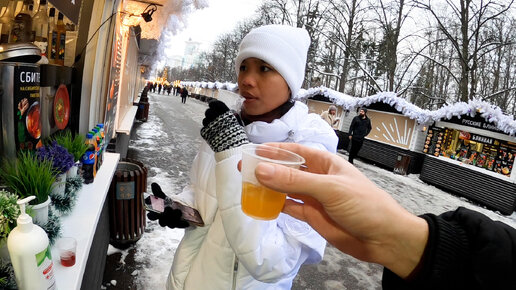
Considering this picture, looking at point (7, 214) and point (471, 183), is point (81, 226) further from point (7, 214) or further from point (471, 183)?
point (471, 183)

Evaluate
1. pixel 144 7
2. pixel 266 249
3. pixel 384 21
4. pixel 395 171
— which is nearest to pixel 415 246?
pixel 266 249

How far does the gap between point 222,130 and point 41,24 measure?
311 centimetres

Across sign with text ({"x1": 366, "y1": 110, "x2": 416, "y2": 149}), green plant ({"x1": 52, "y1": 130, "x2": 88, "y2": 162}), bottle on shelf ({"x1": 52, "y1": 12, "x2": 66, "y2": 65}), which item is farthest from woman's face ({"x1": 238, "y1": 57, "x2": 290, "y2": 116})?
sign with text ({"x1": 366, "y1": 110, "x2": 416, "y2": 149})

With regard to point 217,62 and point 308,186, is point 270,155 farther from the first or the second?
point 217,62

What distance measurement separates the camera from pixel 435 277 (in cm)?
93

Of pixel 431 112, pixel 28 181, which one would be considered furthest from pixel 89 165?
pixel 431 112

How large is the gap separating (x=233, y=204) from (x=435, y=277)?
88 cm

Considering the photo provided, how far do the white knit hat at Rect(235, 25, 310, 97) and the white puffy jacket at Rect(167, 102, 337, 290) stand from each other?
24 centimetres

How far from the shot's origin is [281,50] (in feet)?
6.68

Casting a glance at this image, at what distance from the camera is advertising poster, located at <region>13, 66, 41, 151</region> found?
195 cm

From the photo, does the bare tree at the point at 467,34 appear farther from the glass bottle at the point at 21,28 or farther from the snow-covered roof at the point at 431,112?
the glass bottle at the point at 21,28

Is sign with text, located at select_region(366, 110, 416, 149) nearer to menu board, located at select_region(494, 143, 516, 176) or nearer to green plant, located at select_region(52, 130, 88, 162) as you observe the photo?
menu board, located at select_region(494, 143, 516, 176)

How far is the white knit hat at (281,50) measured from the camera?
2015mm

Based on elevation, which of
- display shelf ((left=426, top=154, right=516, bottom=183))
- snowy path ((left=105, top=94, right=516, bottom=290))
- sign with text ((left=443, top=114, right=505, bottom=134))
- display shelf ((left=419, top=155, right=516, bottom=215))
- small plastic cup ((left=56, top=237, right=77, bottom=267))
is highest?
sign with text ((left=443, top=114, right=505, bottom=134))
